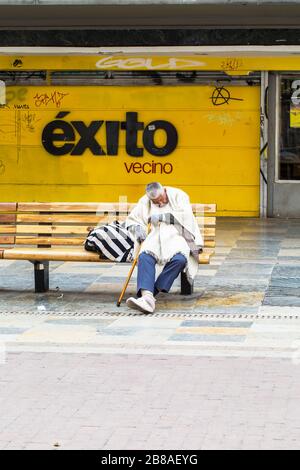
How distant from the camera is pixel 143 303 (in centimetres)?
912

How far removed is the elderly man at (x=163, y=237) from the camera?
9469 millimetres

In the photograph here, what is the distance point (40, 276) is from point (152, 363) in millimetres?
3175

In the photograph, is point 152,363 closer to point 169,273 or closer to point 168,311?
point 168,311

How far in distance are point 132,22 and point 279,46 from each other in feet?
7.09

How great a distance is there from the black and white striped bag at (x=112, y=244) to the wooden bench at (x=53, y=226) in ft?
0.70

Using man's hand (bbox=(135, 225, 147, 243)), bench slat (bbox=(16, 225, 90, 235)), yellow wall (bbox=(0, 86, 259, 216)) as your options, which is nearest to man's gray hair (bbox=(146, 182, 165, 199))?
man's hand (bbox=(135, 225, 147, 243))

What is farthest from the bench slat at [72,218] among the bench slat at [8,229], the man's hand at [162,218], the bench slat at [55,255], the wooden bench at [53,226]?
the man's hand at [162,218]

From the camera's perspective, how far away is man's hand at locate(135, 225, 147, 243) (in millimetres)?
9828

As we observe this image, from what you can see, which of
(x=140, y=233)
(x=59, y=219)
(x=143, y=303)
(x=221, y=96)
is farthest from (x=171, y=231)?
(x=221, y=96)

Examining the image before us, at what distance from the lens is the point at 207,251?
10.3 metres

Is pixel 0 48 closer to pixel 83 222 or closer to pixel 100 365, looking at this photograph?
pixel 83 222

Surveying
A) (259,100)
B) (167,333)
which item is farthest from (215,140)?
(167,333)

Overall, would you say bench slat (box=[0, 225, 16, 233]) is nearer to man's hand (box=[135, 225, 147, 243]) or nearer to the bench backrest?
the bench backrest

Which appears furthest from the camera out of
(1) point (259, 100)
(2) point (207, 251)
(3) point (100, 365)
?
(1) point (259, 100)
